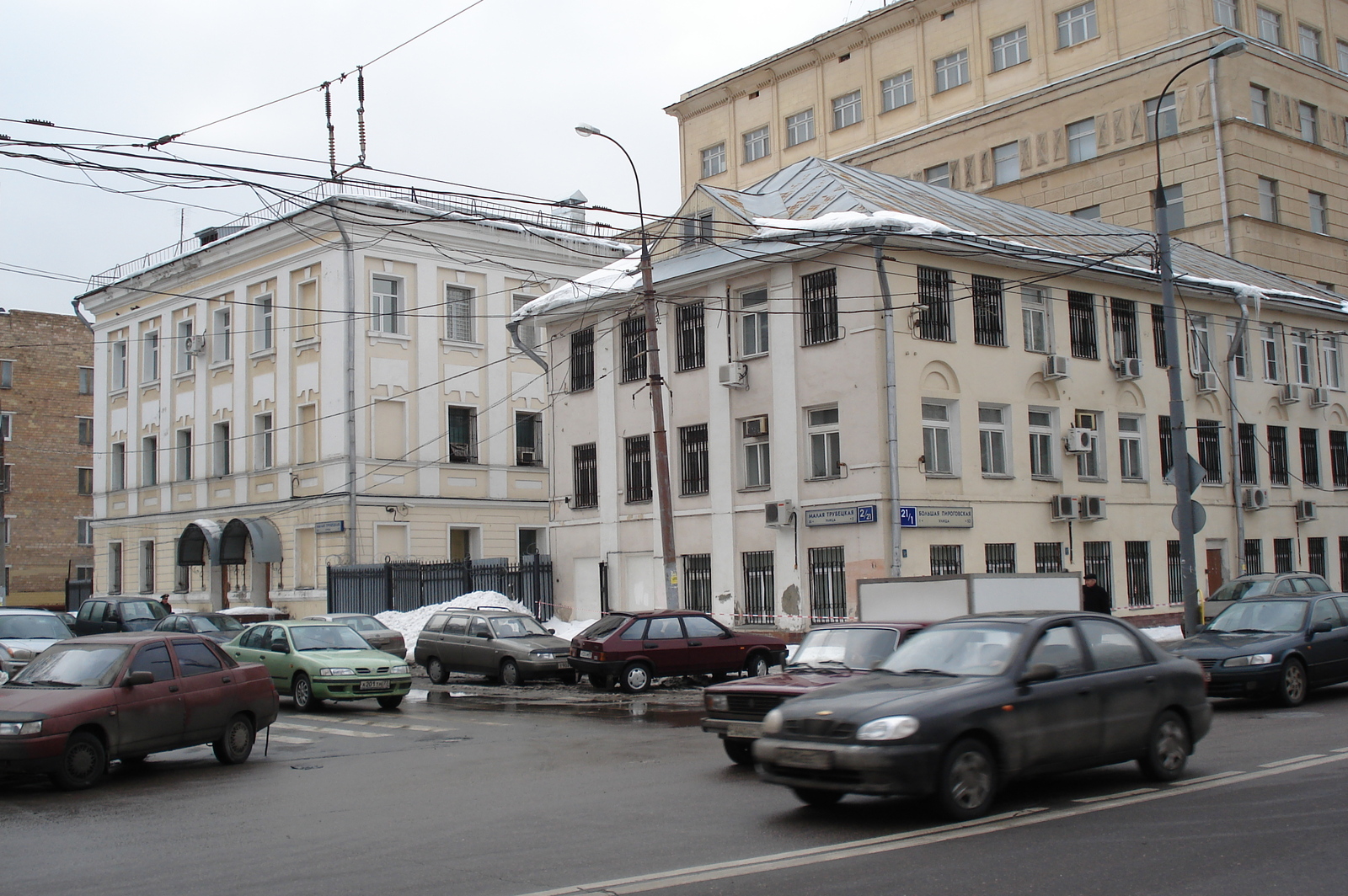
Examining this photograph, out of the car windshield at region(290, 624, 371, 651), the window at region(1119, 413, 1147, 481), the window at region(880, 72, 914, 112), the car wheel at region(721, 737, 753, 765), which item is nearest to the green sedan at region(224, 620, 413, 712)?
the car windshield at region(290, 624, 371, 651)

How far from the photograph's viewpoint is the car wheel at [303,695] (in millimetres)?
19625

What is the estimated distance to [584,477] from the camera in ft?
104

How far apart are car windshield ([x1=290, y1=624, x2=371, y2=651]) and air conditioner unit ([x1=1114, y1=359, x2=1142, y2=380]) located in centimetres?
1871

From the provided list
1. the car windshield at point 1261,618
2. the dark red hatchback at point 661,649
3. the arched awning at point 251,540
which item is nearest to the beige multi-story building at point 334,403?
the arched awning at point 251,540

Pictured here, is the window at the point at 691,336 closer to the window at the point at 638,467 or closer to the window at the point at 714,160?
the window at the point at 638,467

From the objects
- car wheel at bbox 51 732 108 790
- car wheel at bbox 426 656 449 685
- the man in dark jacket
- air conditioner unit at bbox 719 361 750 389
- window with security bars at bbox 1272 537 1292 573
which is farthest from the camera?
window with security bars at bbox 1272 537 1292 573

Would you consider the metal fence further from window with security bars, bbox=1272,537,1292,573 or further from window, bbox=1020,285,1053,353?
window with security bars, bbox=1272,537,1292,573

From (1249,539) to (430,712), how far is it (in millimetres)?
22748

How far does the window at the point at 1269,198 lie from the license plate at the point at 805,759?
126 ft

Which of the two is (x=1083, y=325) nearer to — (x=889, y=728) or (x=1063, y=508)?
(x=1063, y=508)

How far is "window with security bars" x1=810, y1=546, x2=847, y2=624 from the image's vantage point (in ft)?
84.0

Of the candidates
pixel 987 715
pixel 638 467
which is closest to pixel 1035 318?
pixel 638 467

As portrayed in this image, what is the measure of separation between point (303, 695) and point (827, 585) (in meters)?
11.0

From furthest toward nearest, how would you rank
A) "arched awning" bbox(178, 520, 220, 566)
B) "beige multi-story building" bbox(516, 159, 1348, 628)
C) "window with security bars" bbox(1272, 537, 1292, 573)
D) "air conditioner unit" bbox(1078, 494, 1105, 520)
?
1. "arched awning" bbox(178, 520, 220, 566)
2. "window with security bars" bbox(1272, 537, 1292, 573)
3. "air conditioner unit" bbox(1078, 494, 1105, 520)
4. "beige multi-story building" bbox(516, 159, 1348, 628)
